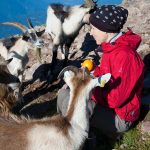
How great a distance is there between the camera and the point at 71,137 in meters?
4.16

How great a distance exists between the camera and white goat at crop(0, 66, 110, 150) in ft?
13.4

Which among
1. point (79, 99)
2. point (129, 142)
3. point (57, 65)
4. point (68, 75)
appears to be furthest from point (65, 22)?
point (79, 99)

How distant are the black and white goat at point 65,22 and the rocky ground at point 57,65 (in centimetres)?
22

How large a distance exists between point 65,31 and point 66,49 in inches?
15.5

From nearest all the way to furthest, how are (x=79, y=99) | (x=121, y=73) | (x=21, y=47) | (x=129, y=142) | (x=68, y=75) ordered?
(x=79, y=99) → (x=68, y=75) → (x=121, y=73) → (x=129, y=142) → (x=21, y=47)

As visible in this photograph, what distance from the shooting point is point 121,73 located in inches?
180

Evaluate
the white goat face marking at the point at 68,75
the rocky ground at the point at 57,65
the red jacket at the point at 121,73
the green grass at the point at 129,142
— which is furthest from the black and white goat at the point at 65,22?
the white goat face marking at the point at 68,75

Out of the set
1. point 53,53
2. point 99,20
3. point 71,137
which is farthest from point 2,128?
point 53,53

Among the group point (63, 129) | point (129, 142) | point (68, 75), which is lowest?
point (129, 142)

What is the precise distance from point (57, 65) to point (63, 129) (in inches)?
210

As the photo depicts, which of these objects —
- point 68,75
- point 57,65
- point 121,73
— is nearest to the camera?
point 68,75

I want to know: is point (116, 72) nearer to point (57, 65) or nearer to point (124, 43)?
point (124, 43)

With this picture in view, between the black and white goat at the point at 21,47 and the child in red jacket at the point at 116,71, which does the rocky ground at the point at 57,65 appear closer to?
the black and white goat at the point at 21,47

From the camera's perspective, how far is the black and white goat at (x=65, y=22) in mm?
9352
